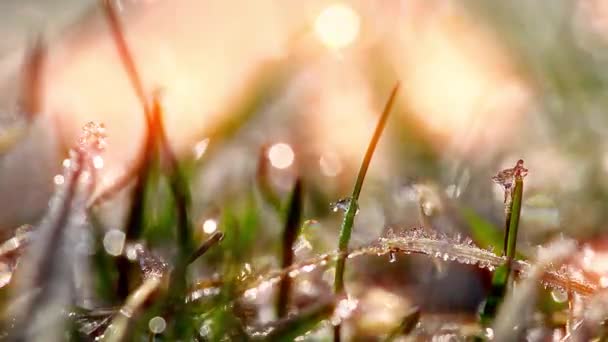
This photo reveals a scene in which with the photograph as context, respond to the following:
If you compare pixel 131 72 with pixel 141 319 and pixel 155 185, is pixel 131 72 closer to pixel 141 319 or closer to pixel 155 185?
pixel 155 185

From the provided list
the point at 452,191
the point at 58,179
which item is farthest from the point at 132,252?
the point at 452,191

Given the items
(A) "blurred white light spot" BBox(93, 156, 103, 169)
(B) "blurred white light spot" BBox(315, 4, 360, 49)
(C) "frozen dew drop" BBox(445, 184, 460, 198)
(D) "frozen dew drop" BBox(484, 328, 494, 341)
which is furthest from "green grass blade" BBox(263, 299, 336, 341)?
(B) "blurred white light spot" BBox(315, 4, 360, 49)

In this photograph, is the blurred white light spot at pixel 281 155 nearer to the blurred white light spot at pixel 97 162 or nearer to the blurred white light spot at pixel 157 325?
the blurred white light spot at pixel 97 162

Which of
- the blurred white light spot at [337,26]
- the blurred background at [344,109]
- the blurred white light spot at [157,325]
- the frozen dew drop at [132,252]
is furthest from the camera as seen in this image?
the blurred white light spot at [337,26]

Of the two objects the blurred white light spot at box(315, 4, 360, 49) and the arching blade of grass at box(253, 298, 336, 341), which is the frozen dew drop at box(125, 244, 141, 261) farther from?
the blurred white light spot at box(315, 4, 360, 49)

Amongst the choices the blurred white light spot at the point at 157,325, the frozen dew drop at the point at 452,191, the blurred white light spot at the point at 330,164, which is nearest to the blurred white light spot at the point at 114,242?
the blurred white light spot at the point at 157,325

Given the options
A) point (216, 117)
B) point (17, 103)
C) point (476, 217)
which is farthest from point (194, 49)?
point (476, 217)
